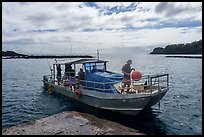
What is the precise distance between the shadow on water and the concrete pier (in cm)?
250

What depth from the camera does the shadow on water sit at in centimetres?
1549

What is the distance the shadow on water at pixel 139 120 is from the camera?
15490 millimetres

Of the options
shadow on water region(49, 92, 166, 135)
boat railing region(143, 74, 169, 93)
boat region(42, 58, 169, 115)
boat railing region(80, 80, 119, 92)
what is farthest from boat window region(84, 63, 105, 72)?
boat railing region(143, 74, 169, 93)

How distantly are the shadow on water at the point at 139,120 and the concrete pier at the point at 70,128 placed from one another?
2.50 metres

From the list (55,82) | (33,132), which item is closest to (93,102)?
(33,132)

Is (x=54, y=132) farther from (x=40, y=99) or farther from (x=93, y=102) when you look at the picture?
(x=40, y=99)

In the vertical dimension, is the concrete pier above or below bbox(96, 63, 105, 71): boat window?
below

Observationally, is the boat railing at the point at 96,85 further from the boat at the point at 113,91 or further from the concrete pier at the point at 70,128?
the concrete pier at the point at 70,128

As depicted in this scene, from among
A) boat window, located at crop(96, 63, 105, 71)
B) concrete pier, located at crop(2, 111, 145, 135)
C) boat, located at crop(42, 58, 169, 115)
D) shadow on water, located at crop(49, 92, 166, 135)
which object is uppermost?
boat window, located at crop(96, 63, 105, 71)

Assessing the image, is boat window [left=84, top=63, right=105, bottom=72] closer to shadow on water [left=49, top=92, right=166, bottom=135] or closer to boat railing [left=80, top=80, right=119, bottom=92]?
boat railing [left=80, top=80, right=119, bottom=92]

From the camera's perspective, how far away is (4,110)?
21.3m

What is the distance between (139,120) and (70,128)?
6.21 meters

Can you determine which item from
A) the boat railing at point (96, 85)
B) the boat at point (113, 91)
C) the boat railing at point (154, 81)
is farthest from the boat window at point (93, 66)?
the boat railing at point (154, 81)

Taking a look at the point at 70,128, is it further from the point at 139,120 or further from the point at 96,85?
the point at 96,85
